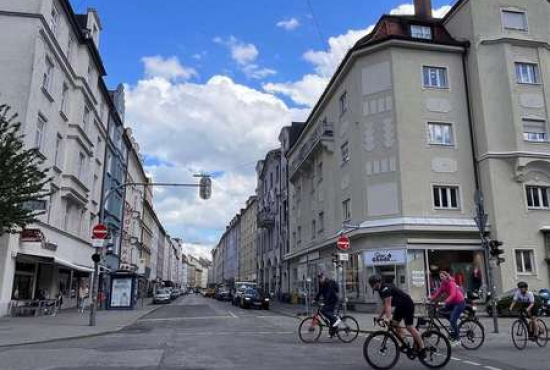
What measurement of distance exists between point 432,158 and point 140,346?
67.1 ft

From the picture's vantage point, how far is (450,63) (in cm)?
3008

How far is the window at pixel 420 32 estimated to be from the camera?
3077 cm

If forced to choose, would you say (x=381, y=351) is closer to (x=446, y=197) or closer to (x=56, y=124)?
(x=446, y=197)

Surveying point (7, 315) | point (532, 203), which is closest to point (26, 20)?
point (7, 315)

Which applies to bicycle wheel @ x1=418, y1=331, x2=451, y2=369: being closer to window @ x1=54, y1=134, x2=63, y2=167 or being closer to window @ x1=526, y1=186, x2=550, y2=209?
window @ x1=526, y1=186, x2=550, y2=209

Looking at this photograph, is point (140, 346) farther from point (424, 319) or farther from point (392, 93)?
point (392, 93)

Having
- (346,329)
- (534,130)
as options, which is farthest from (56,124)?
(534,130)

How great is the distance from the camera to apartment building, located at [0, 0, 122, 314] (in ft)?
76.8

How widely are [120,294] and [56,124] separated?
12.8 m

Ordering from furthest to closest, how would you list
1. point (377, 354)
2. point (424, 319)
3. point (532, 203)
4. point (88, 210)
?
point (88, 210), point (532, 203), point (424, 319), point (377, 354)

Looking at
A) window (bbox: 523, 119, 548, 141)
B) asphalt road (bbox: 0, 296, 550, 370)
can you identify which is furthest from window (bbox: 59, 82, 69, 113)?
window (bbox: 523, 119, 548, 141)

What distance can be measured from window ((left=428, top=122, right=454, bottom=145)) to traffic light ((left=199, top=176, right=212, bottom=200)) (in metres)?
13.6

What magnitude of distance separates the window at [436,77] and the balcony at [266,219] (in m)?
33.3

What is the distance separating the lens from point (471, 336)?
1233 cm
